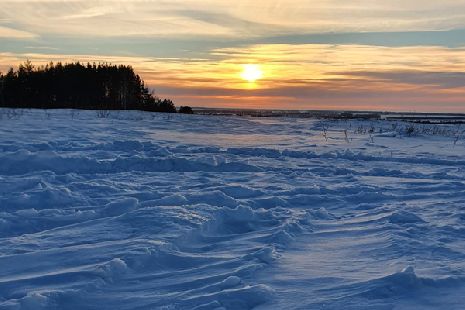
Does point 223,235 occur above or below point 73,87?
below

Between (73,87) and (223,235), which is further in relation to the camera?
(73,87)

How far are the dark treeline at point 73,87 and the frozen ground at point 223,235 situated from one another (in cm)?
5056

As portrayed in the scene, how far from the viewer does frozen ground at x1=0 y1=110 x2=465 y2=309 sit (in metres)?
3.42

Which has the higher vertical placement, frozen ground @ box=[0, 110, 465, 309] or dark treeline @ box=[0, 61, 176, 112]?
dark treeline @ box=[0, 61, 176, 112]

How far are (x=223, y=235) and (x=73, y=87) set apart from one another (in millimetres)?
61310

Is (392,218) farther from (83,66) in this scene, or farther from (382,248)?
(83,66)

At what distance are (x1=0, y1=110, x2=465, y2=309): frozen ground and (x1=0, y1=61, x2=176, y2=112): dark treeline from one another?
166 ft

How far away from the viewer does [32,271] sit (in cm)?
384

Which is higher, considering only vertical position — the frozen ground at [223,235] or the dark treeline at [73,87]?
the dark treeline at [73,87]

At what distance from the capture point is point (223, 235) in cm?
521

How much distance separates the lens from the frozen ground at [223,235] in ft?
11.2

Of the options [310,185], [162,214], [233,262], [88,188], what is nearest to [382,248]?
[233,262]

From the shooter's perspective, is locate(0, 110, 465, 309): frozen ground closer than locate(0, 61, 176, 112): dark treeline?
Yes

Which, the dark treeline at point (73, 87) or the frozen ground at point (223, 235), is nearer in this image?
the frozen ground at point (223, 235)
